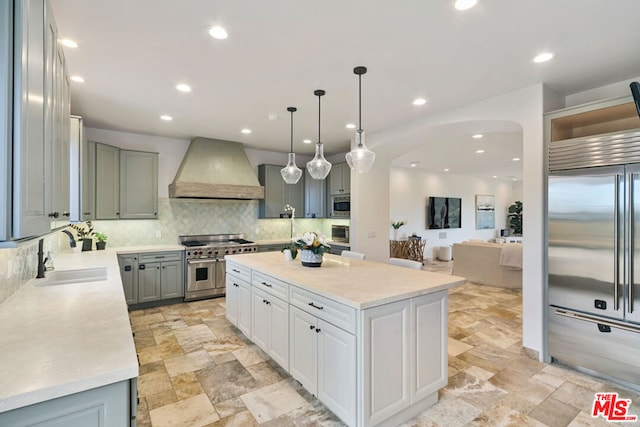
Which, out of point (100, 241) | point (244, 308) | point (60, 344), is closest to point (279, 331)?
point (244, 308)

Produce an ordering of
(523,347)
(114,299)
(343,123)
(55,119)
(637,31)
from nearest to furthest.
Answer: (55,119) < (114,299) < (637,31) < (523,347) < (343,123)

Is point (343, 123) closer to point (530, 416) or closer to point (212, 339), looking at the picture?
point (212, 339)

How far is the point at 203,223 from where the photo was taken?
564 cm

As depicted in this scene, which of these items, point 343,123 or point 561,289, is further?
point 343,123

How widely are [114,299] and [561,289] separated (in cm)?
368

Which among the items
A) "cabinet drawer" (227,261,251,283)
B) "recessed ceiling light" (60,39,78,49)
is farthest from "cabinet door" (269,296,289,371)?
"recessed ceiling light" (60,39,78,49)

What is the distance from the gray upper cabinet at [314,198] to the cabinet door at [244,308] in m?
3.15

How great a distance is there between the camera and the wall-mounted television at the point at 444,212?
9664mm

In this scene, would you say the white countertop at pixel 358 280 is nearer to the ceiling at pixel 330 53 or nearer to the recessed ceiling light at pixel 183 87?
the ceiling at pixel 330 53

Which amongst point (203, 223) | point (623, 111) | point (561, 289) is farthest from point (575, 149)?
point (203, 223)

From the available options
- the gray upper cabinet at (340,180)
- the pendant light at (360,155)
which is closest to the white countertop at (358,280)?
the pendant light at (360,155)

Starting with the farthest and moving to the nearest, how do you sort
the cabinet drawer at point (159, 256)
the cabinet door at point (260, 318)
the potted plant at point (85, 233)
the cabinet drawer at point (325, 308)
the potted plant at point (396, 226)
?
the potted plant at point (396, 226) < the cabinet drawer at point (159, 256) < the potted plant at point (85, 233) < the cabinet door at point (260, 318) < the cabinet drawer at point (325, 308)

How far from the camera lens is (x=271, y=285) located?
2.84m

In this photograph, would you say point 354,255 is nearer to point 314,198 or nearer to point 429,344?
point 429,344
